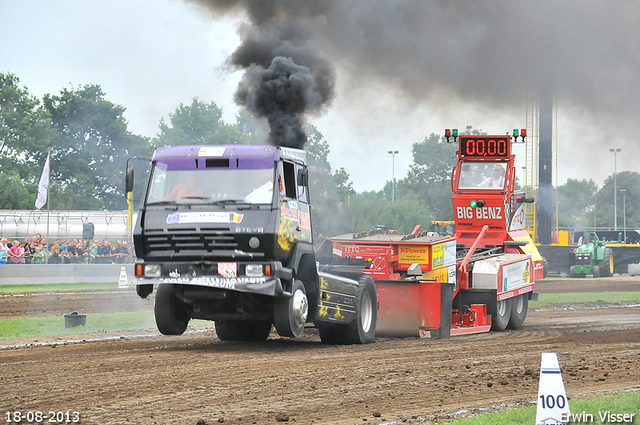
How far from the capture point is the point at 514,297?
660 inches

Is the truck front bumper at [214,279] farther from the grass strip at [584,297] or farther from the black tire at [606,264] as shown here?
the black tire at [606,264]

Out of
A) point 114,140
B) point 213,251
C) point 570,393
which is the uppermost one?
point 114,140

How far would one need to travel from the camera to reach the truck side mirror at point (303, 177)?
11438mm

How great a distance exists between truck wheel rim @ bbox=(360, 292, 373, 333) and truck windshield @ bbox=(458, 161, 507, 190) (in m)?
5.89

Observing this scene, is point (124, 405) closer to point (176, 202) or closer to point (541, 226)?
point (176, 202)

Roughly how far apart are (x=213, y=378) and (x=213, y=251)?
2.20m

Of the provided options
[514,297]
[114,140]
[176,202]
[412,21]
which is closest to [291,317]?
[176,202]

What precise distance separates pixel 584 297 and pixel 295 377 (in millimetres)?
20574

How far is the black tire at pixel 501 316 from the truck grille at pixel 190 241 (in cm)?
727

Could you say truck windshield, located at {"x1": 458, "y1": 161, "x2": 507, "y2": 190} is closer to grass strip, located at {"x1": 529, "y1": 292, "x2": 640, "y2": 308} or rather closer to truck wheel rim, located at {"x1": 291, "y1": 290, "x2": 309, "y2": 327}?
truck wheel rim, located at {"x1": 291, "y1": 290, "x2": 309, "y2": 327}

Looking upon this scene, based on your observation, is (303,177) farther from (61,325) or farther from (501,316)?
(61,325)

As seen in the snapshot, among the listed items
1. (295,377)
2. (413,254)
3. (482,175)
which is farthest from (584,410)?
(482,175)

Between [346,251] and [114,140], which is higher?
[114,140]

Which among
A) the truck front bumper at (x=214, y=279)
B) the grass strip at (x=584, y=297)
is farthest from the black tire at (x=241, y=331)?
the grass strip at (x=584, y=297)
